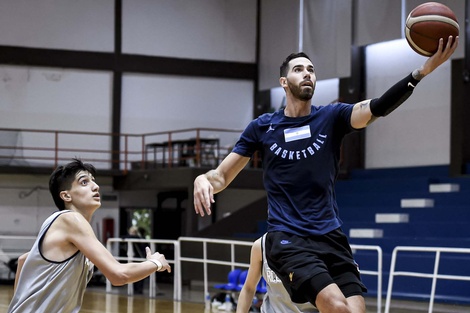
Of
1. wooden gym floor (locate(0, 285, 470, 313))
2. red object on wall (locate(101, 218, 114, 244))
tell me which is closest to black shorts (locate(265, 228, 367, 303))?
wooden gym floor (locate(0, 285, 470, 313))

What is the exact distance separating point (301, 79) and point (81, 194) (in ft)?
4.84

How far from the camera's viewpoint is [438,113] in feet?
63.5

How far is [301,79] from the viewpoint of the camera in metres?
5.10

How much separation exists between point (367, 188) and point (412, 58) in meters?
3.27

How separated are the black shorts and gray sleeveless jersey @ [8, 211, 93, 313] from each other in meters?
1.19

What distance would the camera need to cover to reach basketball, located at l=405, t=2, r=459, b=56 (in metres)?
4.51

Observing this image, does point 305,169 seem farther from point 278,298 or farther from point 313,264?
point 278,298

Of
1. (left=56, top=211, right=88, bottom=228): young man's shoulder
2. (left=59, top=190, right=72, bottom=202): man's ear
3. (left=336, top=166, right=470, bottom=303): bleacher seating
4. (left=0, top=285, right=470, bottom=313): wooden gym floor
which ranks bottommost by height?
(left=0, top=285, right=470, bottom=313): wooden gym floor

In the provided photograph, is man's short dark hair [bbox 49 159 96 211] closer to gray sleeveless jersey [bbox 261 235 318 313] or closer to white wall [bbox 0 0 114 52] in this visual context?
gray sleeveless jersey [bbox 261 235 318 313]

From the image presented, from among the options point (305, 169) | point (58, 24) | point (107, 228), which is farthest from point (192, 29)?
point (305, 169)

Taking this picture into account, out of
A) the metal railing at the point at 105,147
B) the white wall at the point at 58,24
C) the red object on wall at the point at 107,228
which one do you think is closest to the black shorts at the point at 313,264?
the metal railing at the point at 105,147

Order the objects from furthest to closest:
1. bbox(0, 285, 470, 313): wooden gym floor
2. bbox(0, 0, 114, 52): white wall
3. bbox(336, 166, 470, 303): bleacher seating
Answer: bbox(0, 0, 114, 52): white wall < bbox(336, 166, 470, 303): bleacher seating < bbox(0, 285, 470, 313): wooden gym floor

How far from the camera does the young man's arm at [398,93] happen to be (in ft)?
14.3

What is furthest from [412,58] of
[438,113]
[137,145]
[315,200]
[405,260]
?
[315,200]
